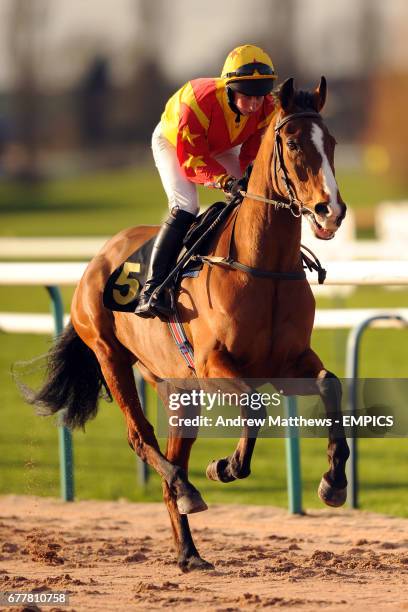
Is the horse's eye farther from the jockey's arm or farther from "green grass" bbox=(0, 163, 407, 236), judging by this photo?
"green grass" bbox=(0, 163, 407, 236)

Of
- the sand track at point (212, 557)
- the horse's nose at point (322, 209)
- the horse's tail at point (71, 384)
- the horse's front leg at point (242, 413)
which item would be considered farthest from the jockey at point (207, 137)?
the sand track at point (212, 557)

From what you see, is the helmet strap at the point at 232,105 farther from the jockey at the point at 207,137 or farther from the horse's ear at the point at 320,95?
the horse's ear at the point at 320,95

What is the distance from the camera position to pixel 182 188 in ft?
16.9

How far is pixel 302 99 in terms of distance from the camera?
4449 mm

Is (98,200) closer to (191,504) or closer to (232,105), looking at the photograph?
(232,105)

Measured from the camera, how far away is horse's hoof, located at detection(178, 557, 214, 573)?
16.0ft

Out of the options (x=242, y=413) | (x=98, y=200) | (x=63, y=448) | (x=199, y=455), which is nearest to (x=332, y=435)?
(x=242, y=413)

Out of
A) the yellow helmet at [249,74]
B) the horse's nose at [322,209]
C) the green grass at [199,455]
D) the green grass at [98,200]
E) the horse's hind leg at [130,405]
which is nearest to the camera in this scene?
the horse's nose at [322,209]

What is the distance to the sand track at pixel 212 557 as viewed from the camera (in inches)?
171

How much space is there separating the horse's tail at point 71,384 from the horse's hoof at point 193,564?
114 cm

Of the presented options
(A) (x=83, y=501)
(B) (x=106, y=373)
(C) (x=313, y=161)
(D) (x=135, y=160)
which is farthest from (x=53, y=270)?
(D) (x=135, y=160)

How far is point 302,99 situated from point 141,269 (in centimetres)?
121

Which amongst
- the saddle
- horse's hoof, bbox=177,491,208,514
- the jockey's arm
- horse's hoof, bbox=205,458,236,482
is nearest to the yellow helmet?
the jockey's arm

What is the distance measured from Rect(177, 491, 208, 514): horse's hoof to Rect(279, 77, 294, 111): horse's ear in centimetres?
155
